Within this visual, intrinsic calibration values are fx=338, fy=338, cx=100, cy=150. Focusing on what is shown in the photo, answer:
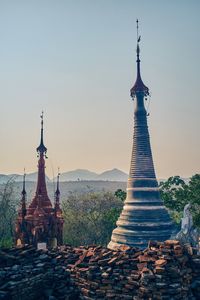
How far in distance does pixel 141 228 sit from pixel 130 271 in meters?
14.8

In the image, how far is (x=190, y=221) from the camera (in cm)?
2494

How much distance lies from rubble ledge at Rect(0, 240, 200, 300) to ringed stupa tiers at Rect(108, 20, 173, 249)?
44.1ft

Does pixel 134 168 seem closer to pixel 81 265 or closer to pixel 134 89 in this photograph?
pixel 134 89

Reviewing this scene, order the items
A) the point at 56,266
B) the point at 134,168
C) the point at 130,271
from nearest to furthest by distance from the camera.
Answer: the point at 130,271 → the point at 56,266 → the point at 134,168

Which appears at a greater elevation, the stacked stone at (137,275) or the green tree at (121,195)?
the green tree at (121,195)

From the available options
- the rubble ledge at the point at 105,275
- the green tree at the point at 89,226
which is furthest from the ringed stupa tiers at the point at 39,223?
the green tree at the point at 89,226

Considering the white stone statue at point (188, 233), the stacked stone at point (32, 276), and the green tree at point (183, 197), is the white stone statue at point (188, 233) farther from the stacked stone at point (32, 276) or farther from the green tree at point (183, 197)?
the stacked stone at point (32, 276)

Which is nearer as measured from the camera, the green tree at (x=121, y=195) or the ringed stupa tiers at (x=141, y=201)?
the ringed stupa tiers at (x=141, y=201)

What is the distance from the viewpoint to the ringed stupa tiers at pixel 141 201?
1029 inches

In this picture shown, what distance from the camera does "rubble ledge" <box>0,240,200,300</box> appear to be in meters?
11.0

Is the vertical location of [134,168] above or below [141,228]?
above

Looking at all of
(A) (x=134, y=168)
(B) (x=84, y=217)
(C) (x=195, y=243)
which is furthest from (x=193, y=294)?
(B) (x=84, y=217)

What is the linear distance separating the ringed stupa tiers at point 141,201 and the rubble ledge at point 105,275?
13428 mm

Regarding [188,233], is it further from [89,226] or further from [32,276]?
[89,226]
